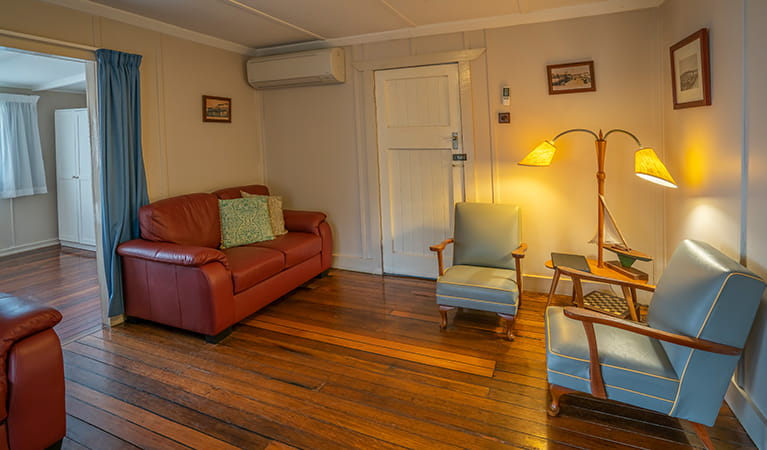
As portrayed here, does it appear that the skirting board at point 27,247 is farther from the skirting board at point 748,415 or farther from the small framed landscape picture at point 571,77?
the skirting board at point 748,415

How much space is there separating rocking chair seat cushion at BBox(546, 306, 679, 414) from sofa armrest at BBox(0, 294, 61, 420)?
230cm

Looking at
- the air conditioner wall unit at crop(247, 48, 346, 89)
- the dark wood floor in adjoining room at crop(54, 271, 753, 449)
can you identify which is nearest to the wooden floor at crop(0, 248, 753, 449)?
the dark wood floor in adjoining room at crop(54, 271, 753, 449)

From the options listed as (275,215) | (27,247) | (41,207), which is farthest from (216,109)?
(27,247)

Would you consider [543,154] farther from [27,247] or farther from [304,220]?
[27,247]

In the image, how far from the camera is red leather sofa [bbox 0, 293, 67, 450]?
5.74 ft

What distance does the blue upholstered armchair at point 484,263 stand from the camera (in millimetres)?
2928

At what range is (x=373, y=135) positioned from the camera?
434cm

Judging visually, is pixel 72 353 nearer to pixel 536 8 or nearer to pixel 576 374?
pixel 576 374

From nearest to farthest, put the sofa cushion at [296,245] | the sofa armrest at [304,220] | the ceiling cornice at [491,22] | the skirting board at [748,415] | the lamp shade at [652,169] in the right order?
the skirting board at [748,415]
the lamp shade at [652,169]
the ceiling cornice at [491,22]
the sofa cushion at [296,245]
the sofa armrest at [304,220]

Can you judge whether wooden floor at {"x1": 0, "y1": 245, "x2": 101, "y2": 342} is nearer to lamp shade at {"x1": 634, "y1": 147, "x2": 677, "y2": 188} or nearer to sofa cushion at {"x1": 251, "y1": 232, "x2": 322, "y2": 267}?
sofa cushion at {"x1": 251, "y1": 232, "x2": 322, "y2": 267}

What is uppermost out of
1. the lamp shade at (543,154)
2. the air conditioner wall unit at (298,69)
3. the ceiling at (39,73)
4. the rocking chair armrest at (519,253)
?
the ceiling at (39,73)

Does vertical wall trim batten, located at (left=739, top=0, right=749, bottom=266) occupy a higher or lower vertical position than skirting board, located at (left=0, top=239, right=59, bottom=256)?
higher

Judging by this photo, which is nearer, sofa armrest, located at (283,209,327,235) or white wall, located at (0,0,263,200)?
white wall, located at (0,0,263,200)

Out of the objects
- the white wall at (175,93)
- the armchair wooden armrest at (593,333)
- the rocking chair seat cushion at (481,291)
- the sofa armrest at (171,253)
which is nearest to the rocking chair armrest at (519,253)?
the rocking chair seat cushion at (481,291)
